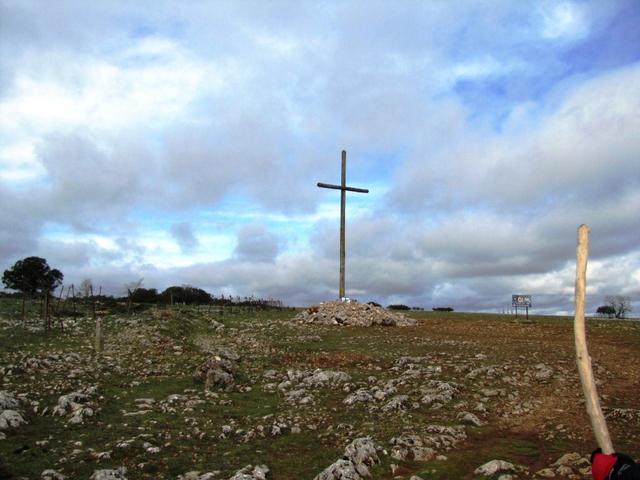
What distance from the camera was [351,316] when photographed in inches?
1340

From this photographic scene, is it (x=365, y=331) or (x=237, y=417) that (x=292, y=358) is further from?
(x=365, y=331)

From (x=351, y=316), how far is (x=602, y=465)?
95.4 ft

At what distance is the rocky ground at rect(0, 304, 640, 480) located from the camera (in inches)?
383

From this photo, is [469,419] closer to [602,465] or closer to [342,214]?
[602,465]

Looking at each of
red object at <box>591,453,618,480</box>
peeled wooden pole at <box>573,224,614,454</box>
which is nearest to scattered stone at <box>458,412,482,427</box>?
peeled wooden pole at <box>573,224,614,454</box>

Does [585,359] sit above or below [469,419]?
above

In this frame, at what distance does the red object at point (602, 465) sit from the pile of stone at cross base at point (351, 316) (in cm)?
2753

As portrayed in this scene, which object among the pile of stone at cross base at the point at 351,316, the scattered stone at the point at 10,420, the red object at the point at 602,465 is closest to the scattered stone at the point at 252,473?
the scattered stone at the point at 10,420

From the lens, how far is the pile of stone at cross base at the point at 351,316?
109 ft

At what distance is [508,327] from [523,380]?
15477 mm

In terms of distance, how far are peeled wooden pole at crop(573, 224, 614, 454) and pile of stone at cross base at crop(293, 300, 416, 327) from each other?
2678 centimetres

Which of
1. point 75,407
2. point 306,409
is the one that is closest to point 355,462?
point 306,409

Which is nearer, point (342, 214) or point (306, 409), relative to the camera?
point (306, 409)

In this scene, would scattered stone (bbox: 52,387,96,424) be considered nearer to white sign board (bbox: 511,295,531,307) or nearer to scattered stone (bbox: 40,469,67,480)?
scattered stone (bbox: 40,469,67,480)
